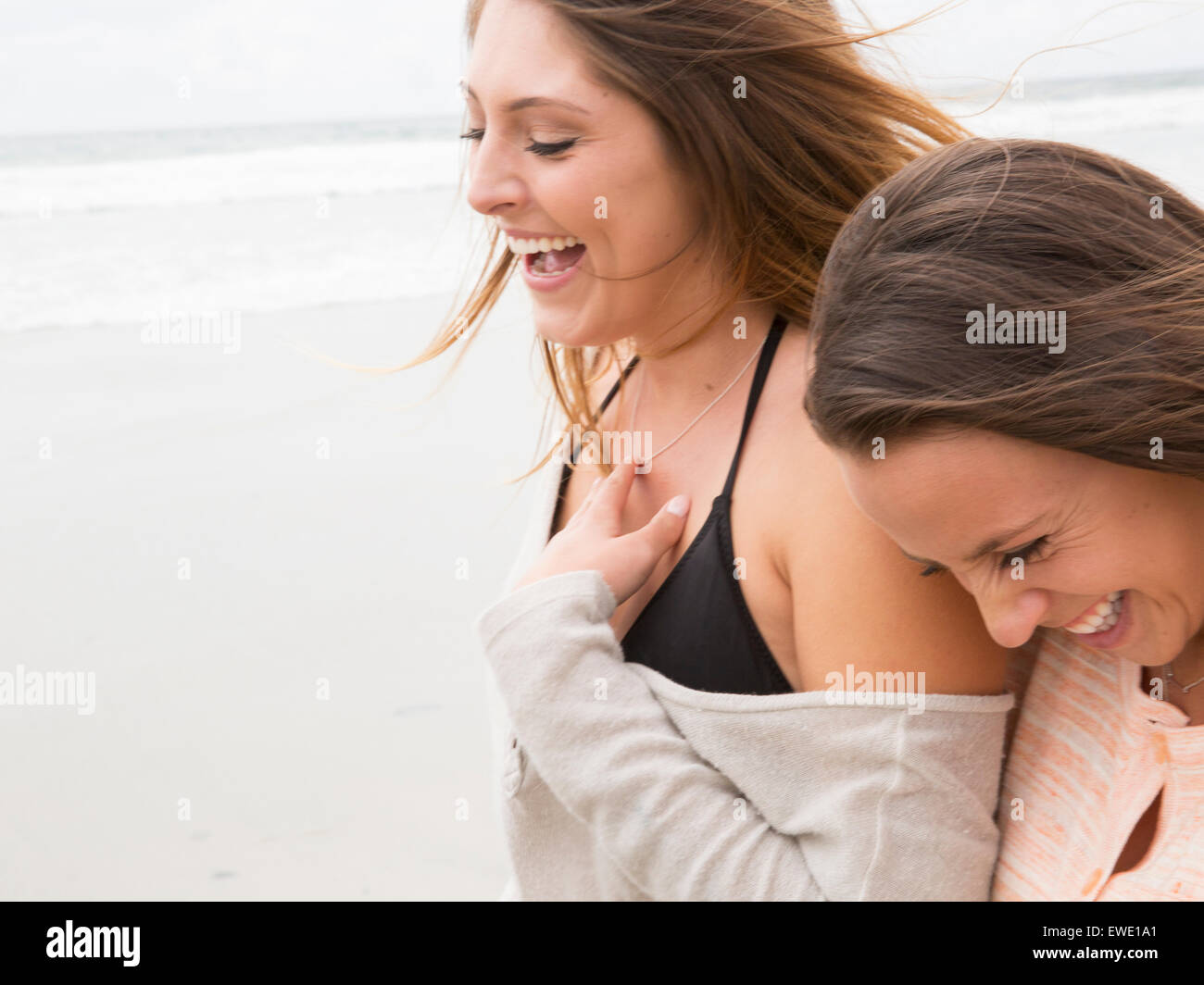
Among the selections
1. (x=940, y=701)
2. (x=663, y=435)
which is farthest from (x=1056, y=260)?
(x=663, y=435)

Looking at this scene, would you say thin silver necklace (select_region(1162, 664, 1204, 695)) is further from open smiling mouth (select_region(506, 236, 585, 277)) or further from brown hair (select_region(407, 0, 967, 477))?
open smiling mouth (select_region(506, 236, 585, 277))

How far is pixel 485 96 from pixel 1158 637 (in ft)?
3.61

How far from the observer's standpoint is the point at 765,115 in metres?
1.70

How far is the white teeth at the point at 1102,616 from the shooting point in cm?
135

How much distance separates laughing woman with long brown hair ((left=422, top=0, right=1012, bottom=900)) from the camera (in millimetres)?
1497

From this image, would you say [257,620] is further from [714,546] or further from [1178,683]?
[1178,683]

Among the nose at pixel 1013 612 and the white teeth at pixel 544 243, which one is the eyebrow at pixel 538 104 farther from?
the nose at pixel 1013 612

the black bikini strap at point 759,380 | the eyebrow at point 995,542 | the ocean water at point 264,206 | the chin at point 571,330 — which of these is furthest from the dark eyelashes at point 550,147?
the eyebrow at point 995,542

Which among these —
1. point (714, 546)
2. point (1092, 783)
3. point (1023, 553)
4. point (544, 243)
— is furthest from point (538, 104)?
point (1092, 783)

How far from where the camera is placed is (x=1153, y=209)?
4.17 feet

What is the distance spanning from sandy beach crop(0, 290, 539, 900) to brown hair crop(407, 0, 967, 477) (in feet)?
4.19
